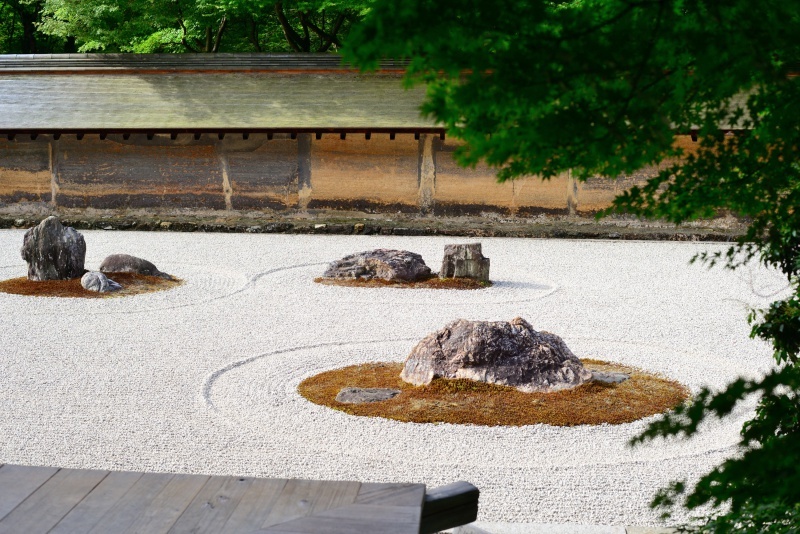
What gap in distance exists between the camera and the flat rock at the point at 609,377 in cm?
652

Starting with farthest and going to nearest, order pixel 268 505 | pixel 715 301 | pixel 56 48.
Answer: pixel 56 48 → pixel 715 301 → pixel 268 505

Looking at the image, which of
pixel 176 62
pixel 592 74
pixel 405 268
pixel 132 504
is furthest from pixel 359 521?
pixel 176 62

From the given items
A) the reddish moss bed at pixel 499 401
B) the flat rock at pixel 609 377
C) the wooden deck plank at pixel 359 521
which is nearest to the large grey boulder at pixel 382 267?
the reddish moss bed at pixel 499 401

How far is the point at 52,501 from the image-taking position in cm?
281

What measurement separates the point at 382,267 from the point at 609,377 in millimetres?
4751

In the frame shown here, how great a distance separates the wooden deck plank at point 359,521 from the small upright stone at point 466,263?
8.23 m

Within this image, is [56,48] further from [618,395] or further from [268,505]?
[268,505]

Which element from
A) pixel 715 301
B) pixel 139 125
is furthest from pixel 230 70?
pixel 715 301

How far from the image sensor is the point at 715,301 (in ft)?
32.9

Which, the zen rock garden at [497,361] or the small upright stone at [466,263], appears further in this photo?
the small upright stone at [466,263]

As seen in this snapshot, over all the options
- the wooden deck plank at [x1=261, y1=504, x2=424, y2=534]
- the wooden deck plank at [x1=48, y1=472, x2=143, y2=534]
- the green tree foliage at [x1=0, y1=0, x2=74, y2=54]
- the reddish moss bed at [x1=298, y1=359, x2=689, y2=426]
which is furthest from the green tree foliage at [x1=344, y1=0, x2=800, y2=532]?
the green tree foliage at [x1=0, y1=0, x2=74, y2=54]

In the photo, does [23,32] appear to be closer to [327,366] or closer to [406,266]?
[406,266]

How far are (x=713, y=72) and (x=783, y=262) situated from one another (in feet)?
8.43

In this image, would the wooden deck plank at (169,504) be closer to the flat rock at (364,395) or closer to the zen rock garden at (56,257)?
the flat rock at (364,395)
